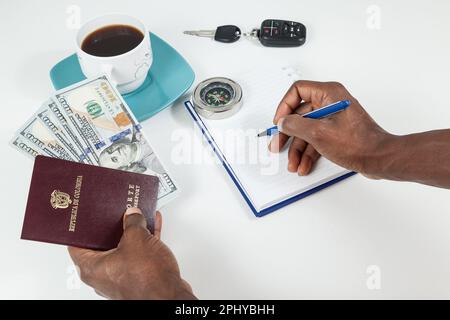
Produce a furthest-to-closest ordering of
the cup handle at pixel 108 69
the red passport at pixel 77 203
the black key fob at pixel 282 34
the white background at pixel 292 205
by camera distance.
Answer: the black key fob at pixel 282 34 < the cup handle at pixel 108 69 < the white background at pixel 292 205 < the red passport at pixel 77 203

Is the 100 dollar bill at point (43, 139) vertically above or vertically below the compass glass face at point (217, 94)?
below

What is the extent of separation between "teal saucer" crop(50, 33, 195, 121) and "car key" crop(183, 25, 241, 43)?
13 centimetres

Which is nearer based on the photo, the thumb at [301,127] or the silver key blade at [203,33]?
the thumb at [301,127]

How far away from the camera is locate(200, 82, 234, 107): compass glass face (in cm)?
107

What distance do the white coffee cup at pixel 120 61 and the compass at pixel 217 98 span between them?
0.43 feet

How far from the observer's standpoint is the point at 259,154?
1.01 m

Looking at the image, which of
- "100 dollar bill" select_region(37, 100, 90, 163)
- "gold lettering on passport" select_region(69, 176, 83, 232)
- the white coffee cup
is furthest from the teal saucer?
"gold lettering on passport" select_region(69, 176, 83, 232)

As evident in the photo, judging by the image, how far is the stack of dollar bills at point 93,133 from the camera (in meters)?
0.91

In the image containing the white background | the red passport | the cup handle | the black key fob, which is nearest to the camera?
the red passport

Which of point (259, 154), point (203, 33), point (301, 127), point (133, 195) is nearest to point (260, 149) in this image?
point (259, 154)

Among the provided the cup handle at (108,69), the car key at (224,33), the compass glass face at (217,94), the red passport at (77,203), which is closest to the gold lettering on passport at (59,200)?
the red passport at (77,203)

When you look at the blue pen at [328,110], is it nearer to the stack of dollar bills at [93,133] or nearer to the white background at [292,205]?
the white background at [292,205]

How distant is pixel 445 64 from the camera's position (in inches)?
46.0

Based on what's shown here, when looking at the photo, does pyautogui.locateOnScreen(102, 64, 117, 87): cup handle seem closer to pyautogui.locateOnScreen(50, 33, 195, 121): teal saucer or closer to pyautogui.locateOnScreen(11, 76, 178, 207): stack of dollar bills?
pyautogui.locateOnScreen(11, 76, 178, 207): stack of dollar bills
